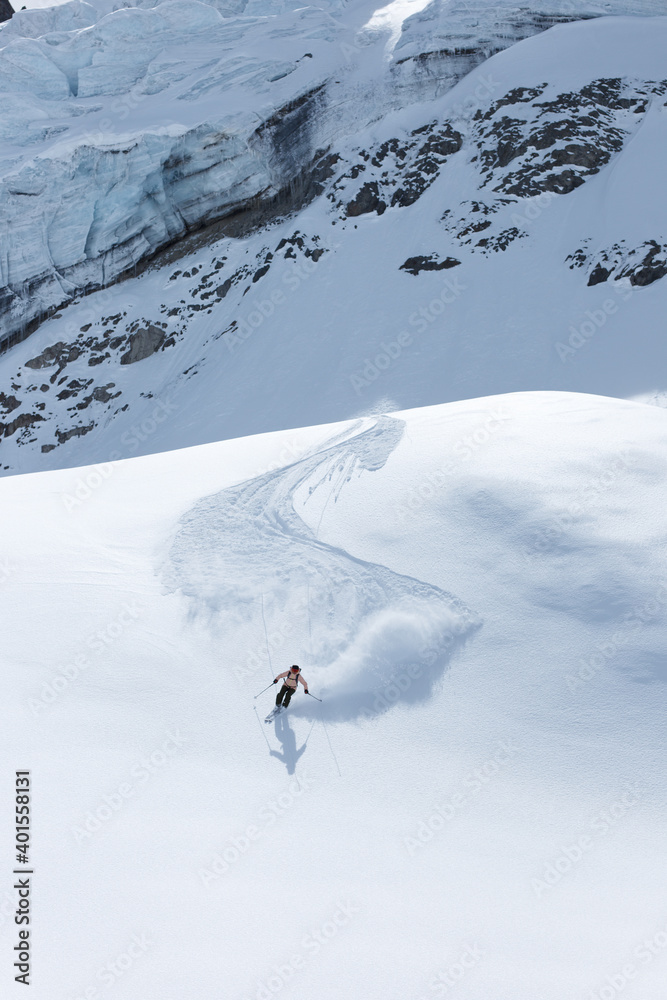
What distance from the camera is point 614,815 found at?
6414 mm

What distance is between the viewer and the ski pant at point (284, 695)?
775 cm

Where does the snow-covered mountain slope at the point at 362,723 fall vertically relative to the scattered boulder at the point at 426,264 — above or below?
above

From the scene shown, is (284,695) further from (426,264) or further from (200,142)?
(200,142)

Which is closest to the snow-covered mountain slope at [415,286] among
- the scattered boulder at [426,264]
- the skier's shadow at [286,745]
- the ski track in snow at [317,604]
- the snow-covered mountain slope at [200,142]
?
the scattered boulder at [426,264]

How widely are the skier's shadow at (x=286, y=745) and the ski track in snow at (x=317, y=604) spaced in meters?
0.29

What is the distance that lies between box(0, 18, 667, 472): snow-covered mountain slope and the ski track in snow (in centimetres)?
1483


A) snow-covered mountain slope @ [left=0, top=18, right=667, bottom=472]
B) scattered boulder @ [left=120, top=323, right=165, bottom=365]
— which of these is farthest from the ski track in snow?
scattered boulder @ [left=120, top=323, right=165, bottom=365]

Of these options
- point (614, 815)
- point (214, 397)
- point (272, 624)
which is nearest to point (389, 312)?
point (214, 397)

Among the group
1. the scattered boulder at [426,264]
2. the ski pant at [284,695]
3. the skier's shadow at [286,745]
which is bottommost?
the scattered boulder at [426,264]

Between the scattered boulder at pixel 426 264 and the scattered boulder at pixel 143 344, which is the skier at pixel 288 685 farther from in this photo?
the scattered boulder at pixel 143 344

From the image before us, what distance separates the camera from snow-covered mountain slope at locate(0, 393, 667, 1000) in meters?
5.12

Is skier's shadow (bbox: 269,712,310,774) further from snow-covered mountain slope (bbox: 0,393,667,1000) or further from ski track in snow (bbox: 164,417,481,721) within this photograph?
ski track in snow (bbox: 164,417,481,721)

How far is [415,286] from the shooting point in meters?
30.4

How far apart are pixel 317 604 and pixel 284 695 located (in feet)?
5.98
